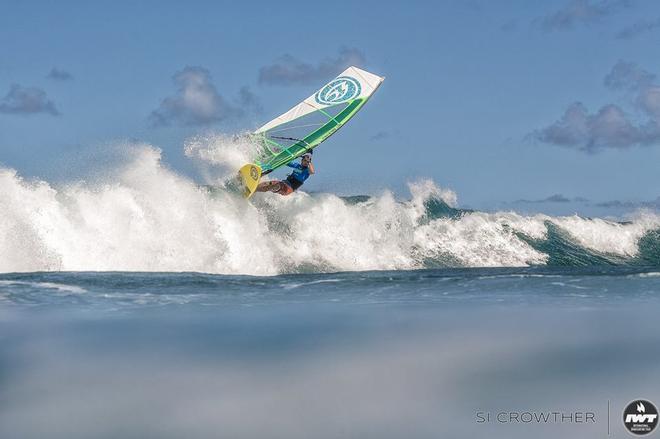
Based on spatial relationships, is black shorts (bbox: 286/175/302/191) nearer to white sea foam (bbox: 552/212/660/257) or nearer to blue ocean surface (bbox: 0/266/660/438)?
blue ocean surface (bbox: 0/266/660/438)

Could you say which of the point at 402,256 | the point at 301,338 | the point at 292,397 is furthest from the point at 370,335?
the point at 402,256

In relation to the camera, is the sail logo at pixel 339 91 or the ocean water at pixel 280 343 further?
the sail logo at pixel 339 91

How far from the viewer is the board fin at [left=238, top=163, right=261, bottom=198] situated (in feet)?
55.3

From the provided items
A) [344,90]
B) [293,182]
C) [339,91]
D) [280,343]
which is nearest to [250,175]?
[293,182]

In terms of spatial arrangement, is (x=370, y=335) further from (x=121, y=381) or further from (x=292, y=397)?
(x=121, y=381)

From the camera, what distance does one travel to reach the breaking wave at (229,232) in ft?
54.5

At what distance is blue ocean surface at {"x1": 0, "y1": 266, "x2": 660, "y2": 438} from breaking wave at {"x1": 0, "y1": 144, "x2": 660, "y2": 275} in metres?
6.42

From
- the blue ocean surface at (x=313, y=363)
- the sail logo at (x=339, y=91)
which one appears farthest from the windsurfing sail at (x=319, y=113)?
the blue ocean surface at (x=313, y=363)

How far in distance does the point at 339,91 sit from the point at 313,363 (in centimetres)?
1506

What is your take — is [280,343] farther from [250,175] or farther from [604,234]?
[604,234]

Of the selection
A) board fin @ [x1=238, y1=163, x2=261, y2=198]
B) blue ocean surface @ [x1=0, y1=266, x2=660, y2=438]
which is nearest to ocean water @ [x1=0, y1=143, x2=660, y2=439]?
blue ocean surface @ [x1=0, y1=266, x2=660, y2=438]

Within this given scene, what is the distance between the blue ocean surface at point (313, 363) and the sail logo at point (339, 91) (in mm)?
10509

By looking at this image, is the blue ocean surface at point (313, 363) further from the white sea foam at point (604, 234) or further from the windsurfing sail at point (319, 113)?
the white sea foam at point (604, 234)

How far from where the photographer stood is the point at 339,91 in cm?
2042
